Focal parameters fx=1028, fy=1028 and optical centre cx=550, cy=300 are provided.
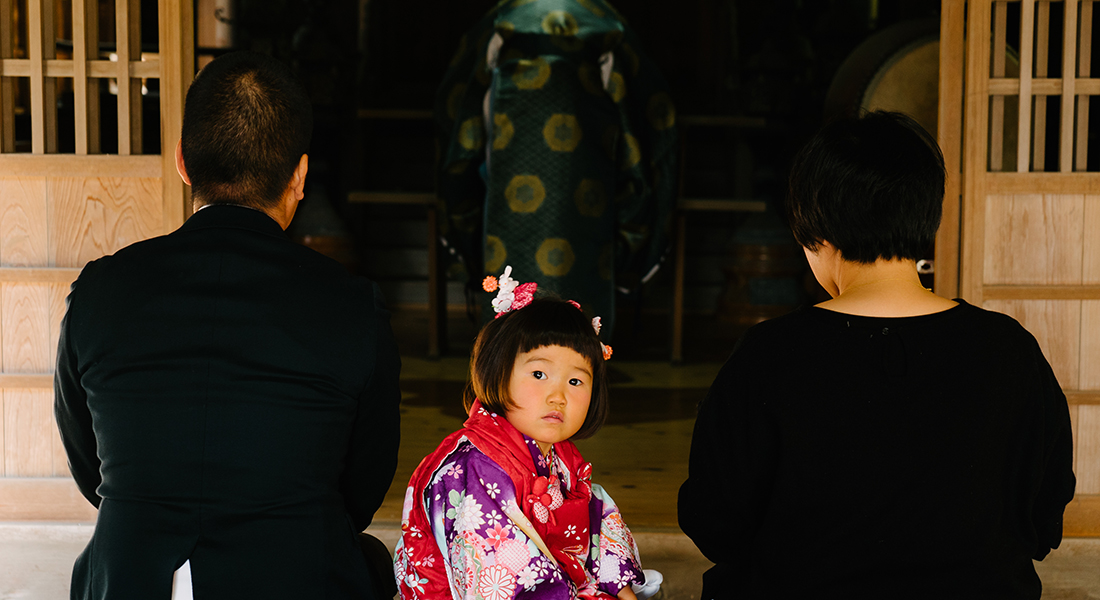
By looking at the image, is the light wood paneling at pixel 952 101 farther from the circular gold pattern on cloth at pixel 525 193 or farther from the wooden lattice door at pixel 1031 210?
the circular gold pattern on cloth at pixel 525 193

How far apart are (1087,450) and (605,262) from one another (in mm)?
1517

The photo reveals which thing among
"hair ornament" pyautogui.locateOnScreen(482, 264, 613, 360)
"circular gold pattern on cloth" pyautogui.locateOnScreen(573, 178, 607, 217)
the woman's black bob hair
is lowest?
the woman's black bob hair

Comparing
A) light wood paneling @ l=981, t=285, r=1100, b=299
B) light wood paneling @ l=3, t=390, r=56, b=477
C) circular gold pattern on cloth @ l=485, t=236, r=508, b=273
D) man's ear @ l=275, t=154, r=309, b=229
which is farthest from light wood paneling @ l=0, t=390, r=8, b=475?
light wood paneling @ l=981, t=285, r=1100, b=299

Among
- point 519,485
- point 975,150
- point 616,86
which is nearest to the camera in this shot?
point 519,485

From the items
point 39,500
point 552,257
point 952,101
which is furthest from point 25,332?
point 952,101

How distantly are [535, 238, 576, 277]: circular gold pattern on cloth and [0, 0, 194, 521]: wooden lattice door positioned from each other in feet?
3.95

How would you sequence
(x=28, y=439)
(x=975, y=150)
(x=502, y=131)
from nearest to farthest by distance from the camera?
(x=975, y=150) < (x=28, y=439) < (x=502, y=131)

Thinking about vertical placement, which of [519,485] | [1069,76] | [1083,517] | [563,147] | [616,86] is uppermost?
[616,86]

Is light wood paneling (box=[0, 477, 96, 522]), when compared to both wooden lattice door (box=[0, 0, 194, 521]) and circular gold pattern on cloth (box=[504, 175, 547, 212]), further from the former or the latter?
circular gold pattern on cloth (box=[504, 175, 547, 212])

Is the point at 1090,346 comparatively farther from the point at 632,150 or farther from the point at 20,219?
the point at 20,219

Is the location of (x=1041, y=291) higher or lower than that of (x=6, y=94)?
lower

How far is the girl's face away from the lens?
5.30 feet

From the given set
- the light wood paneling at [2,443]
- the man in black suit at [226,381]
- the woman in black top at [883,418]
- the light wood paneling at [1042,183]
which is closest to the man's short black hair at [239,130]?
the man in black suit at [226,381]

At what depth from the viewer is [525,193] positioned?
319 cm
